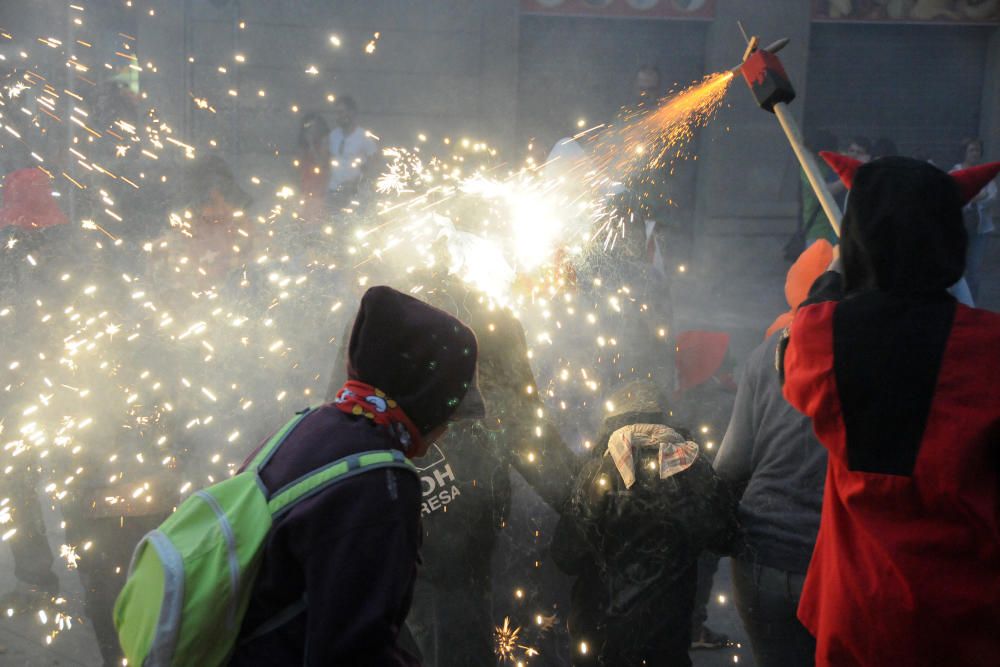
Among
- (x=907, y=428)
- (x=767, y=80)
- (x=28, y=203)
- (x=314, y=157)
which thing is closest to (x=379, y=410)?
(x=907, y=428)

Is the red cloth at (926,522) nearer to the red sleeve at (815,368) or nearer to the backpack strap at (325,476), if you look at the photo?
the red sleeve at (815,368)

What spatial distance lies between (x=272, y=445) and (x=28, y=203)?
5042mm

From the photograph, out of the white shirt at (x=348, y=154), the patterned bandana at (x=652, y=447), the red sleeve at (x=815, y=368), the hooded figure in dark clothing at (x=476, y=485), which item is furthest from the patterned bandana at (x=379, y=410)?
the white shirt at (x=348, y=154)

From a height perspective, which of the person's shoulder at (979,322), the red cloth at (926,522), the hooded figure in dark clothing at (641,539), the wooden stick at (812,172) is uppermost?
the wooden stick at (812,172)

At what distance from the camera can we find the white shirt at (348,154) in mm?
9539

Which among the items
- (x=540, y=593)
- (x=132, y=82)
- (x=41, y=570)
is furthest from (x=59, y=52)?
(x=540, y=593)

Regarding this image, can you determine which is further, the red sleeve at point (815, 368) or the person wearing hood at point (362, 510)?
the red sleeve at point (815, 368)

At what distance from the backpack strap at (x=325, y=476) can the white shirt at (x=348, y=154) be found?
7.83 meters

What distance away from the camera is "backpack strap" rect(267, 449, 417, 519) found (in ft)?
6.06

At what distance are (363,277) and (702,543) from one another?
2.27 m

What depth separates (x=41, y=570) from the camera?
17.2 ft

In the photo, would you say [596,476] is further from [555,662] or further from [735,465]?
[555,662]

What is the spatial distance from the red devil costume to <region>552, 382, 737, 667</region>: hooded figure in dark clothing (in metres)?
0.85

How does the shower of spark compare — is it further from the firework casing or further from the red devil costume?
the red devil costume
